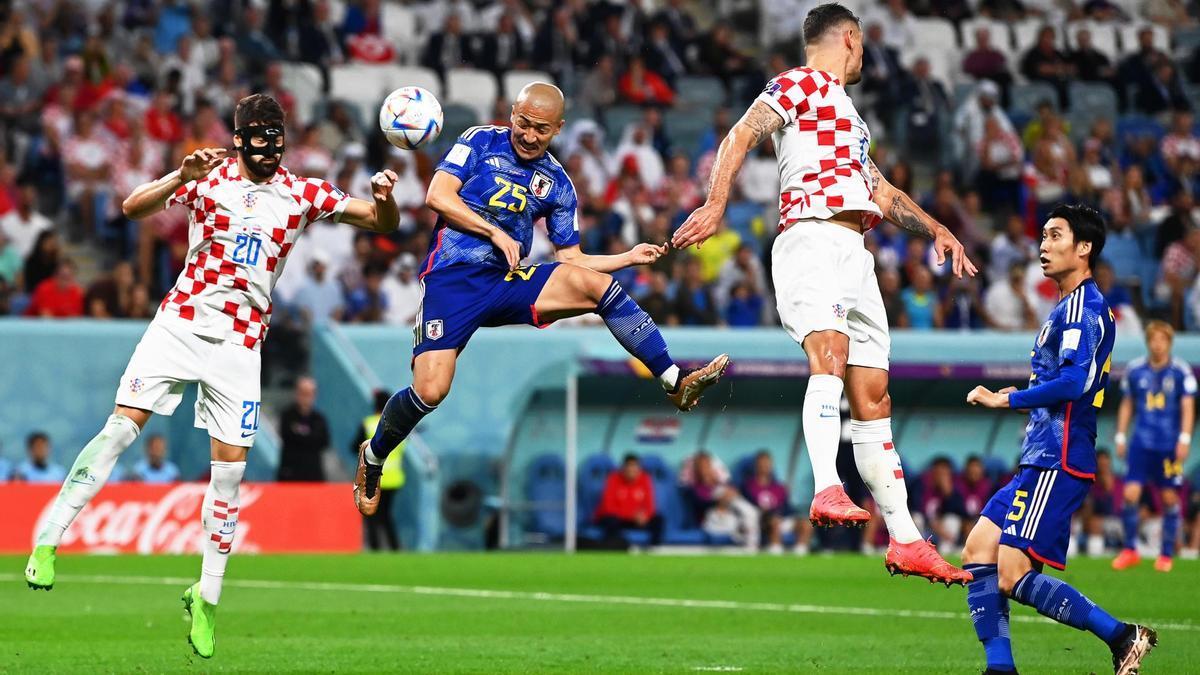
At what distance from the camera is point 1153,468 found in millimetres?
19469

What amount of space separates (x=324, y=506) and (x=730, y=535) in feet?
17.3

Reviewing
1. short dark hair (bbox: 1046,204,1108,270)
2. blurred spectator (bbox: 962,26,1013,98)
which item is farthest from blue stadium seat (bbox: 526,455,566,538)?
short dark hair (bbox: 1046,204,1108,270)

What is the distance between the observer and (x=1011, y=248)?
84.3 ft

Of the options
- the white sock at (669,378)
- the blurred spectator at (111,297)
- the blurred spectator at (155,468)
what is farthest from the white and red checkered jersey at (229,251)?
the blurred spectator at (111,297)

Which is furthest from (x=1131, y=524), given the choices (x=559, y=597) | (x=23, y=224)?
(x=23, y=224)

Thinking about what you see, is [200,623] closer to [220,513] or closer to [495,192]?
[220,513]

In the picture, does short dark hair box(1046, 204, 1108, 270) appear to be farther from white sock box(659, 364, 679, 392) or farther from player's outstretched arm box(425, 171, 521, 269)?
player's outstretched arm box(425, 171, 521, 269)

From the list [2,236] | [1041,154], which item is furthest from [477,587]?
[1041,154]

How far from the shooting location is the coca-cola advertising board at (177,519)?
66.2 ft

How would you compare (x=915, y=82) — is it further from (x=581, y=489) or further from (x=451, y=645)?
(x=451, y=645)

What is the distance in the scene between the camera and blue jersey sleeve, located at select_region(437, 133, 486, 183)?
10.6m

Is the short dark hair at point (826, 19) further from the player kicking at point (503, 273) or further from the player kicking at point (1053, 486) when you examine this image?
the player kicking at point (503, 273)

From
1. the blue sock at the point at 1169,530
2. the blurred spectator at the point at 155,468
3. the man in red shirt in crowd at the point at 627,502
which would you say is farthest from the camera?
the man in red shirt in crowd at the point at 627,502

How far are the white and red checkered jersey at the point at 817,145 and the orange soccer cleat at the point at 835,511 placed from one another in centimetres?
144
